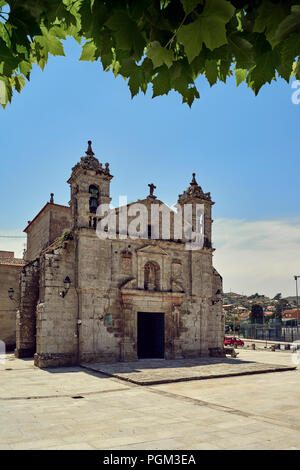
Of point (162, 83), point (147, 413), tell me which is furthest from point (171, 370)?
point (162, 83)

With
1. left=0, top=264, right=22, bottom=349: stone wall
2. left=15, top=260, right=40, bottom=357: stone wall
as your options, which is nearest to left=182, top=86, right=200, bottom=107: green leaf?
left=15, top=260, right=40, bottom=357: stone wall

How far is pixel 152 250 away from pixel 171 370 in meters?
7.42

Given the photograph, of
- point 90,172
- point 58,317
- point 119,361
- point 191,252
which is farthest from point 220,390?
point 90,172

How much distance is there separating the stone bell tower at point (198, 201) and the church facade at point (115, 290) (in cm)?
7

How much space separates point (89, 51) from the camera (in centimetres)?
280

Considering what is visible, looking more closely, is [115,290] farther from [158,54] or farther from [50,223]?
[158,54]

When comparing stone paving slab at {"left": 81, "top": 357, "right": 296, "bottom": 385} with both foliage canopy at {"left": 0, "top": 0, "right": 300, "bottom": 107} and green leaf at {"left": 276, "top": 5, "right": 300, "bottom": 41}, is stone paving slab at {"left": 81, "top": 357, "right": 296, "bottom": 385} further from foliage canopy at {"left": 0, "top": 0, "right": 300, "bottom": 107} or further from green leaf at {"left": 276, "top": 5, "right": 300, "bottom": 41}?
green leaf at {"left": 276, "top": 5, "right": 300, "bottom": 41}

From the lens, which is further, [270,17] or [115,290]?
[115,290]

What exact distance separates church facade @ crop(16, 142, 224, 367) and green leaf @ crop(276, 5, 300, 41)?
727 inches

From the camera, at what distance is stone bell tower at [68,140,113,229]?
807 inches

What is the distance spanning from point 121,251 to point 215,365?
25.6 feet

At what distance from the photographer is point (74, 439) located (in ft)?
23.7

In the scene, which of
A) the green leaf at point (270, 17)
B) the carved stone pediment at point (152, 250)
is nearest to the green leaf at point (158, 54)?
the green leaf at point (270, 17)

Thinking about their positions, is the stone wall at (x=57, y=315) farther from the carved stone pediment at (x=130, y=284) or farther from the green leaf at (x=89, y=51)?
the green leaf at (x=89, y=51)
